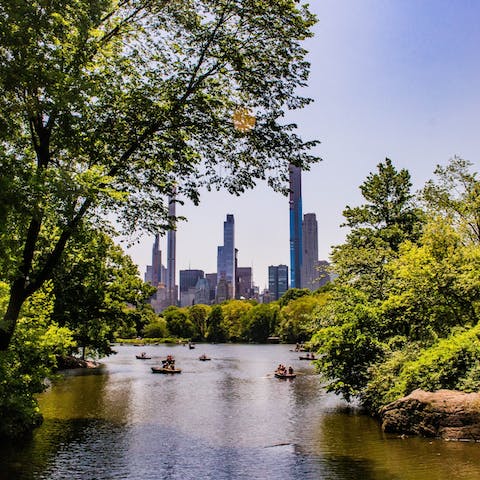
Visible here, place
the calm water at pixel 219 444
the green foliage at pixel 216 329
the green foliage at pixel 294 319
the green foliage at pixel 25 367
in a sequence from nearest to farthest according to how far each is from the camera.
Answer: the calm water at pixel 219 444
the green foliage at pixel 25 367
the green foliage at pixel 294 319
the green foliage at pixel 216 329

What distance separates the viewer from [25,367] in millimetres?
22781

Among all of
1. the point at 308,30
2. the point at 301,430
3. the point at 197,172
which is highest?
the point at 308,30

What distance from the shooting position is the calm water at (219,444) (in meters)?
17.9

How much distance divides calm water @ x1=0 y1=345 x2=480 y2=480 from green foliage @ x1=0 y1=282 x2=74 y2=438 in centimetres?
111

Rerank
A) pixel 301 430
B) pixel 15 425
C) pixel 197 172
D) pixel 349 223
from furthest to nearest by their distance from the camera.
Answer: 1. pixel 349 223
2. pixel 301 430
3. pixel 15 425
4. pixel 197 172

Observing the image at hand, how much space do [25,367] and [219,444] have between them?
29.6 ft

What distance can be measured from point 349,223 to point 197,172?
25678mm

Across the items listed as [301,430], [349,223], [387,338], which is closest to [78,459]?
[301,430]

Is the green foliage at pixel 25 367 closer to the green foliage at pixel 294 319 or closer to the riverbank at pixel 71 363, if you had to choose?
the riverbank at pixel 71 363

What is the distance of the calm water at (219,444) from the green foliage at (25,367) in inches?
43.6

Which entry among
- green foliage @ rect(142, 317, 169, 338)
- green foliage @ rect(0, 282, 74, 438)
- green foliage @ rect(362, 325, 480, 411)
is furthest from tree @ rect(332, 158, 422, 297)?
green foliage @ rect(142, 317, 169, 338)

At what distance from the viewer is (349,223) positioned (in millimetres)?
39688

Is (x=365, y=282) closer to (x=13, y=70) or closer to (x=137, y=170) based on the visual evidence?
(x=137, y=170)

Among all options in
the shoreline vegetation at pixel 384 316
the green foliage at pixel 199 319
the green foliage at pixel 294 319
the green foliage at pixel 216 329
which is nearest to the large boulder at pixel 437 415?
the shoreline vegetation at pixel 384 316
